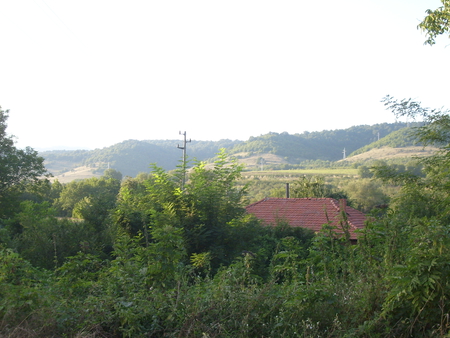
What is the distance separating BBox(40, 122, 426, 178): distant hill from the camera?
97.2m

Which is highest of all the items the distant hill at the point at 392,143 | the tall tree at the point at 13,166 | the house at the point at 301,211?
the distant hill at the point at 392,143

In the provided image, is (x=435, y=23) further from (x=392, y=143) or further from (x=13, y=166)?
(x=392, y=143)

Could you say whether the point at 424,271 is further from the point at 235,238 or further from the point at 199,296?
the point at 235,238

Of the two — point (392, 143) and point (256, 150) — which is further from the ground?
point (392, 143)

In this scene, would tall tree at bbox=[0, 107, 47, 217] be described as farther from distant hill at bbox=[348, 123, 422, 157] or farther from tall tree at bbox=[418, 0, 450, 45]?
distant hill at bbox=[348, 123, 422, 157]

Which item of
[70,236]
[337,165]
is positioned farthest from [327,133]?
[70,236]

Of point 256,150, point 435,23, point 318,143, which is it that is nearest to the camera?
point 435,23

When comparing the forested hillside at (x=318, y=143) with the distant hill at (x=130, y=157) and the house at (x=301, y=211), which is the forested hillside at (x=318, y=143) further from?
the house at (x=301, y=211)

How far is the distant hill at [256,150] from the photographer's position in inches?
3826

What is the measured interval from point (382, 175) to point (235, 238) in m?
3.89

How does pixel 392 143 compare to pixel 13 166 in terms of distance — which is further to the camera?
pixel 392 143

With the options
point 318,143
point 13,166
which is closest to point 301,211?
point 13,166

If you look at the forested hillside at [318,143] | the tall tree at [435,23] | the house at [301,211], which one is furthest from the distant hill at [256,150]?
the tall tree at [435,23]

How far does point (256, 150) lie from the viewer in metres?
130
